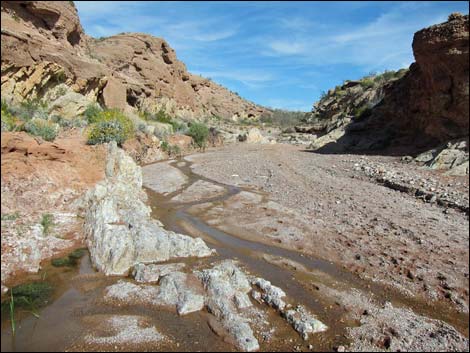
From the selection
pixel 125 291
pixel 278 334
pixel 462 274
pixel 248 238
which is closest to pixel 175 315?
pixel 125 291

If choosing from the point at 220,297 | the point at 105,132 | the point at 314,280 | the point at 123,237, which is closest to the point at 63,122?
the point at 105,132

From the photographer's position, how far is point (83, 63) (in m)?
24.0

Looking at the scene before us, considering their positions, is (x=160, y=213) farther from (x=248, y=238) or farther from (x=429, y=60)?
(x=429, y=60)

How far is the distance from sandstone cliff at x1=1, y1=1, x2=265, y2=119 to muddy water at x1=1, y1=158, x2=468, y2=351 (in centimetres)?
789

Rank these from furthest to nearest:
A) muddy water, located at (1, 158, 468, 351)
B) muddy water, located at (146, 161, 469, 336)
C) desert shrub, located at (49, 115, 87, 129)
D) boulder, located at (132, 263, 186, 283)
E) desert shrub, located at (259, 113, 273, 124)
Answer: desert shrub, located at (259, 113, 273, 124) < desert shrub, located at (49, 115, 87, 129) < boulder, located at (132, 263, 186, 283) < muddy water, located at (146, 161, 469, 336) < muddy water, located at (1, 158, 468, 351)

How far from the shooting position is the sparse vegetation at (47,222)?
24.7ft

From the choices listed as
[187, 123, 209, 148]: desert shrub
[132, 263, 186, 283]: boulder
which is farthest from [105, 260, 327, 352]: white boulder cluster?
[187, 123, 209, 148]: desert shrub

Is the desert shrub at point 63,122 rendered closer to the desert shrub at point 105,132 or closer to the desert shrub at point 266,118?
the desert shrub at point 105,132

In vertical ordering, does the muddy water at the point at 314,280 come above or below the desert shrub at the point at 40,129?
below

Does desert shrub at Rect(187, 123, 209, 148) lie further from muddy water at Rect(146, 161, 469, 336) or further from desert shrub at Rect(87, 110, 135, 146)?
muddy water at Rect(146, 161, 469, 336)

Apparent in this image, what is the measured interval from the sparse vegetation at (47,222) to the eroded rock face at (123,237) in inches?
32.5

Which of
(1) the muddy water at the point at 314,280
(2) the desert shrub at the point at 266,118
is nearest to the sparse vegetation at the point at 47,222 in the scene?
(1) the muddy water at the point at 314,280

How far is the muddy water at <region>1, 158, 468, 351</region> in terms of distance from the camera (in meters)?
5.06

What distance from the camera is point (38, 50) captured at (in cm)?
1809
